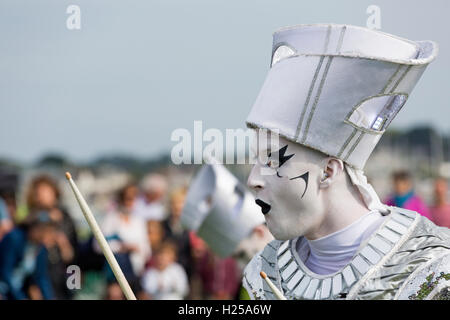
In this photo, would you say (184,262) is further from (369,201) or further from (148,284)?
(369,201)

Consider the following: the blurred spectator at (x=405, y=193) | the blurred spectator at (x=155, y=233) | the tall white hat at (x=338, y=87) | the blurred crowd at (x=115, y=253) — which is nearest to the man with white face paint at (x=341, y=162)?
the tall white hat at (x=338, y=87)

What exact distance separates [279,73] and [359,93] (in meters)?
0.26

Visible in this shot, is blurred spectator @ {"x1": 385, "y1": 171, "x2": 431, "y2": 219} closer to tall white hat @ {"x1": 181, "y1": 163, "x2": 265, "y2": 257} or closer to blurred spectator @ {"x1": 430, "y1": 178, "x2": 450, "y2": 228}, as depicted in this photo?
blurred spectator @ {"x1": 430, "y1": 178, "x2": 450, "y2": 228}

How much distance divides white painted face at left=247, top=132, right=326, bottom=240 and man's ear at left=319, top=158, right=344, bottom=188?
17mm

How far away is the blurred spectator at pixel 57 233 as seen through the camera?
6.81 metres

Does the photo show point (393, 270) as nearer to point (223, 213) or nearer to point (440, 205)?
point (223, 213)

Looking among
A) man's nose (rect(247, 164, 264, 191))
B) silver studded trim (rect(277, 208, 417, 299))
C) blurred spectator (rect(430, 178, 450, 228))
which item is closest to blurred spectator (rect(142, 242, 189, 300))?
blurred spectator (rect(430, 178, 450, 228))

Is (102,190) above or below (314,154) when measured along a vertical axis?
below

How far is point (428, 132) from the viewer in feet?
32.6

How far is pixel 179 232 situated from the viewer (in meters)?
7.74

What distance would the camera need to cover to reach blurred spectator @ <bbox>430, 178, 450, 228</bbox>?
731 cm

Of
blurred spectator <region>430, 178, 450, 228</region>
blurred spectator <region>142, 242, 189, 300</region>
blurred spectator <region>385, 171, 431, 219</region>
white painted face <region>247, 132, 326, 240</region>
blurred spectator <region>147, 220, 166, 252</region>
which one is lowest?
blurred spectator <region>142, 242, 189, 300</region>

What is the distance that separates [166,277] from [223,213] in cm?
180

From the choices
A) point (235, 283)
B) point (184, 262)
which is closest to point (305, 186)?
point (235, 283)
